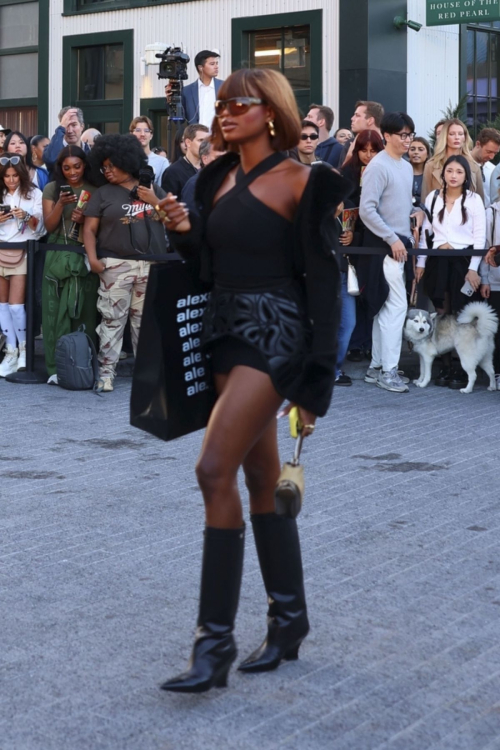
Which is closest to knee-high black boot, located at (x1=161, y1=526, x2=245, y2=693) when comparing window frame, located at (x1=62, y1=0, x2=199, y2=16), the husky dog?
the husky dog

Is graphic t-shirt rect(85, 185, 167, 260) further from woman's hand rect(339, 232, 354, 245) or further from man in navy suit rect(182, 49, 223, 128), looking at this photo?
man in navy suit rect(182, 49, 223, 128)

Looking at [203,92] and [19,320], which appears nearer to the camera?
[19,320]

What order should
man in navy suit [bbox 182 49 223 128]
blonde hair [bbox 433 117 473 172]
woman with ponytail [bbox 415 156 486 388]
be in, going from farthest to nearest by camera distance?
man in navy suit [bbox 182 49 223 128] < blonde hair [bbox 433 117 473 172] < woman with ponytail [bbox 415 156 486 388]

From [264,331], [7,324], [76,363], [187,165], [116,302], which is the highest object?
[187,165]

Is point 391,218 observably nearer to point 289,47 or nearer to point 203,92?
point 203,92

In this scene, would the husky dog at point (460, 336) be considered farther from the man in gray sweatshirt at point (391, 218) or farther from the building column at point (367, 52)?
the building column at point (367, 52)

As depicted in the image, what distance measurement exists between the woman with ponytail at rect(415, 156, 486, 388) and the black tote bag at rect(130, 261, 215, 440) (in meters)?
6.86


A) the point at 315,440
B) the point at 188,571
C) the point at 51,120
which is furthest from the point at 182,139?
the point at 51,120

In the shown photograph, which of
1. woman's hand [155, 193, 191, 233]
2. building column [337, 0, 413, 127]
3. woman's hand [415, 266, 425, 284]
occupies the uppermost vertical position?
building column [337, 0, 413, 127]

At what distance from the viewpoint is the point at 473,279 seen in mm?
10789

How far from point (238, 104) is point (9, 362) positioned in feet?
25.2

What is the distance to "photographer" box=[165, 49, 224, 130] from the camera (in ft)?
44.2

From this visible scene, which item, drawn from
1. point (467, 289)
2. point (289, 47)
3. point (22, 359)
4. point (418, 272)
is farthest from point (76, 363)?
point (289, 47)

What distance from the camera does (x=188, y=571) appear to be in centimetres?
529
